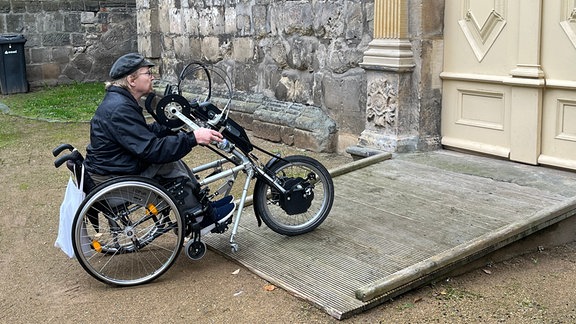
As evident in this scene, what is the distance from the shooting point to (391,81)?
6.93 meters

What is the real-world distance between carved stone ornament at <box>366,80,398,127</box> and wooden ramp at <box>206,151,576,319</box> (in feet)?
2.53

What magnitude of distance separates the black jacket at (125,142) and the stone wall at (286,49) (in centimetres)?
342

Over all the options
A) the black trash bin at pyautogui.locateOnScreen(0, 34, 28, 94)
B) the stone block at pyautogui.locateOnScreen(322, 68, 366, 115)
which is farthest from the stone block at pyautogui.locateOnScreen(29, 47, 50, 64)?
the stone block at pyautogui.locateOnScreen(322, 68, 366, 115)

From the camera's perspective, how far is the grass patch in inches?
460

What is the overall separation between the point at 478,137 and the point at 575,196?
1.65m

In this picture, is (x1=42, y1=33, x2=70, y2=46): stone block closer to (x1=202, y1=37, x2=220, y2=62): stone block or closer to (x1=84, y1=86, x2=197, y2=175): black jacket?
(x1=202, y1=37, x2=220, y2=62): stone block

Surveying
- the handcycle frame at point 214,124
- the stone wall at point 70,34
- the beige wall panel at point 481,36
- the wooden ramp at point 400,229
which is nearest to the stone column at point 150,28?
the stone wall at point 70,34

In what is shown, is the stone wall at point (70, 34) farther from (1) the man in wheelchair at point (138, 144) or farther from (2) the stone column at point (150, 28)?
(1) the man in wheelchair at point (138, 144)

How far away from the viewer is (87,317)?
411 centimetres

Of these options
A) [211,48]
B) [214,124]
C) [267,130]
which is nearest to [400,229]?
[214,124]

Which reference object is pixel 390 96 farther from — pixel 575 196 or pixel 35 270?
pixel 35 270

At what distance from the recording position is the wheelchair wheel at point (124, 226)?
4.33 metres

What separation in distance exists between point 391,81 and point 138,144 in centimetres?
316

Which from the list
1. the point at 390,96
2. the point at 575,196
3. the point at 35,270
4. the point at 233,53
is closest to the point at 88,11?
the point at 233,53
